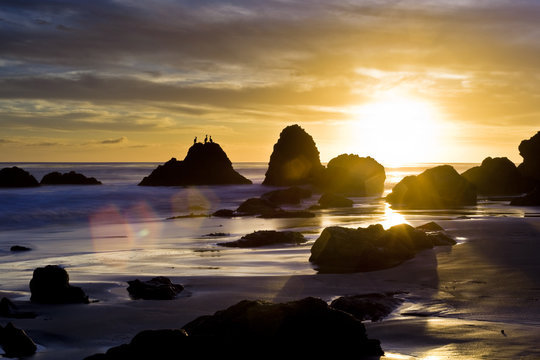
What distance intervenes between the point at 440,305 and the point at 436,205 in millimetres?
33394

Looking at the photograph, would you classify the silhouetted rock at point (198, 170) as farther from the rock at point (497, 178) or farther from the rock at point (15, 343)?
the rock at point (15, 343)

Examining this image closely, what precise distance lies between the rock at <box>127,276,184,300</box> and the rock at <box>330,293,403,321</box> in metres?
3.14

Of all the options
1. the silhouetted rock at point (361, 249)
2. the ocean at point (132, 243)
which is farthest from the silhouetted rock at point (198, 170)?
the silhouetted rock at point (361, 249)

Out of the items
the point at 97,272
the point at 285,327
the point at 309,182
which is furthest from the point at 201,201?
the point at 285,327

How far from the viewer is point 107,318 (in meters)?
8.75

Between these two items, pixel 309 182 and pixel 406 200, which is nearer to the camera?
pixel 406 200

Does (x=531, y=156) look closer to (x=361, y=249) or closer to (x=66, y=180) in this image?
(x=66, y=180)

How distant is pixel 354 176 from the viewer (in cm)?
6931

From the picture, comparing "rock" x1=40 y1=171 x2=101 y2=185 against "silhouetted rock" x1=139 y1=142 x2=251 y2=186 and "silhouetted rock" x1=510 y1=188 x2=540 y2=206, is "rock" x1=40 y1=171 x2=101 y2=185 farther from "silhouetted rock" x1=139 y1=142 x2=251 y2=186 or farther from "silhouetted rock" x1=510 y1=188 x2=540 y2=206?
"silhouetted rock" x1=510 y1=188 x2=540 y2=206

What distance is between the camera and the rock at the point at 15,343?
6.75 metres

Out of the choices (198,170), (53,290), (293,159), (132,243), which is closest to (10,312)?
(53,290)

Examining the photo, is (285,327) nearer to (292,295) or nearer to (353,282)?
(292,295)

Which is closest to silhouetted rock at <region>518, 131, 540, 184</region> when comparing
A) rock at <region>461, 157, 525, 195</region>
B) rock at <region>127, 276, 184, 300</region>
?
rock at <region>461, 157, 525, 195</region>

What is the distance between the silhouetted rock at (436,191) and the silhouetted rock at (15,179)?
40550 mm
